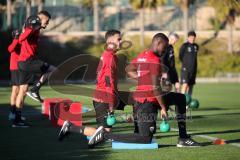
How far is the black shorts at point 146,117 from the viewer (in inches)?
465

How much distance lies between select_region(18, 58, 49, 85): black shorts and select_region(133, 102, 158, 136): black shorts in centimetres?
435

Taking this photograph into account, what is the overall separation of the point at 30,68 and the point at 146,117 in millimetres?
4651

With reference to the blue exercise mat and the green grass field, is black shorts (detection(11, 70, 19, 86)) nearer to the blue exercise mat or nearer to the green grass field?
the green grass field

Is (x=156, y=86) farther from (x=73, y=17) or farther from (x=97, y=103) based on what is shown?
(x=73, y=17)

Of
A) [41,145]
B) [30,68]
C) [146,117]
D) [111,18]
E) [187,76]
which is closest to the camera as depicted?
[146,117]

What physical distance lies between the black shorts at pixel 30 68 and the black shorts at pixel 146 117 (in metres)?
4.35

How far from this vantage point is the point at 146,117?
1180 centimetres

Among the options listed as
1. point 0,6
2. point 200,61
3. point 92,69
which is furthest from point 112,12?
point 92,69

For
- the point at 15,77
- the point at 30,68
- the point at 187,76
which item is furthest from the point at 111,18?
the point at 30,68

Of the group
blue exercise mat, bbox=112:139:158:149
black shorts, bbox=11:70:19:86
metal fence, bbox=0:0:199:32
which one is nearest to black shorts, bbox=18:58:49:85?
black shorts, bbox=11:70:19:86

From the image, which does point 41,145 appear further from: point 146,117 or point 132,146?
point 146,117

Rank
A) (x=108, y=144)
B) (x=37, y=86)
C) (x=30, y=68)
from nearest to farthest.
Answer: (x=108, y=144)
(x=30, y=68)
(x=37, y=86)

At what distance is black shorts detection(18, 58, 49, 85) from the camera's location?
51.7ft

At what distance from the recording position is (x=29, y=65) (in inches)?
620
